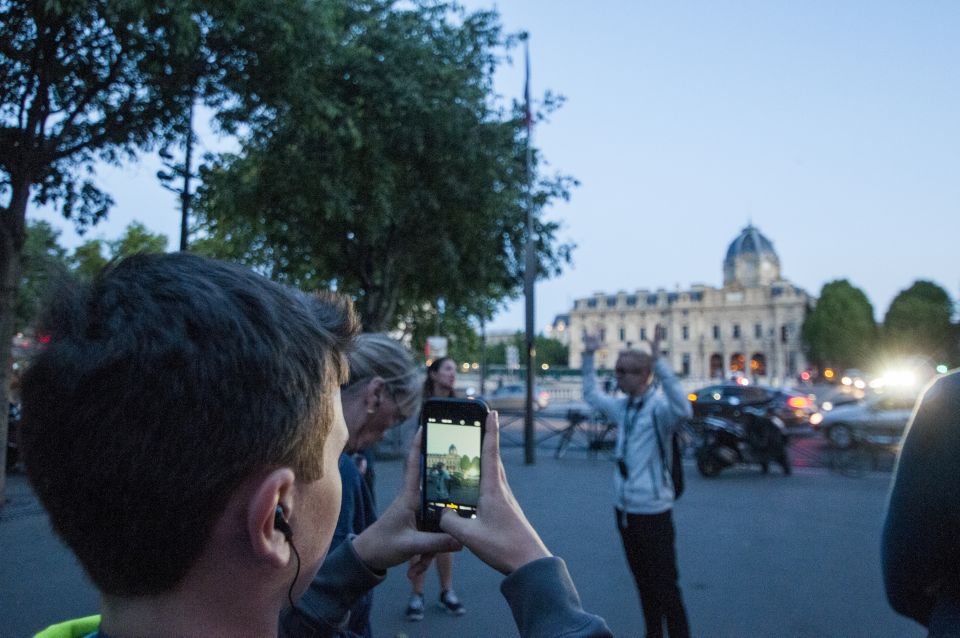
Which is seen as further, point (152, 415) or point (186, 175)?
point (186, 175)

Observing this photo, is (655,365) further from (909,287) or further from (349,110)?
(909,287)

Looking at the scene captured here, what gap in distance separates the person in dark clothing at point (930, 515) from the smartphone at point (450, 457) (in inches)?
37.1

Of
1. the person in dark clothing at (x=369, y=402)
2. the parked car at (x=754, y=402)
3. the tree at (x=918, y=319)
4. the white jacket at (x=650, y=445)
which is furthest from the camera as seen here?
the tree at (x=918, y=319)

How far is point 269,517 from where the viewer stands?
0.92 m

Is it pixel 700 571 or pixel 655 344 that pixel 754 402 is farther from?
pixel 655 344

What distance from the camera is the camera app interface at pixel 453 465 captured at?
1.44 metres

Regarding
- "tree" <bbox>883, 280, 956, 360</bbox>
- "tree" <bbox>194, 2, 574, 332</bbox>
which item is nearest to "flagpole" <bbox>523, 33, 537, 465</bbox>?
"tree" <bbox>194, 2, 574, 332</bbox>

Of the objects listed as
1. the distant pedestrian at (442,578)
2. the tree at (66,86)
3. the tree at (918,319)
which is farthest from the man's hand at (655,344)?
the tree at (918,319)

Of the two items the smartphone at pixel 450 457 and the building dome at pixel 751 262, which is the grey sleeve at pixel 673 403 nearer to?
the smartphone at pixel 450 457

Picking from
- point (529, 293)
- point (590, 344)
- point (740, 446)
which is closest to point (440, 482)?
point (590, 344)

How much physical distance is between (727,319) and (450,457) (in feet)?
362

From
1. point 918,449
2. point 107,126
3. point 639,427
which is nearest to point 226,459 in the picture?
point 918,449

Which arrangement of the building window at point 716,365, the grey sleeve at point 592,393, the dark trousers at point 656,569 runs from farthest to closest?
the building window at point 716,365
the grey sleeve at point 592,393
the dark trousers at point 656,569

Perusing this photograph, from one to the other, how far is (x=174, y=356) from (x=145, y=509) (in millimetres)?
187
